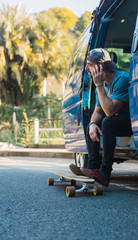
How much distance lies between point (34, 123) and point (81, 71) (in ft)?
33.6

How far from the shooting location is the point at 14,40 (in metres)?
22.4

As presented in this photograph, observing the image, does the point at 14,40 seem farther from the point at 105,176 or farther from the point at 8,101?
the point at 105,176

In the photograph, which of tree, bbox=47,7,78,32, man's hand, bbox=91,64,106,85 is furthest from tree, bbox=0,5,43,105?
man's hand, bbox=91,64,106,85

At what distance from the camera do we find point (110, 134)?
438cm

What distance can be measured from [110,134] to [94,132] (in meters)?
0.36

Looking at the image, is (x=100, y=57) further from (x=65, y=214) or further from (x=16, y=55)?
(x=16, y=55)

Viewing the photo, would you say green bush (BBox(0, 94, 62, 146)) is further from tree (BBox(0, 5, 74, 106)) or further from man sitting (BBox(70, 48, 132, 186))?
man sitting (BBox(70, 48, 132, 186))

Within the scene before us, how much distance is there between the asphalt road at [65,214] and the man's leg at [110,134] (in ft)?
0.97

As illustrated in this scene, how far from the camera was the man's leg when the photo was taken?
14.3 feet

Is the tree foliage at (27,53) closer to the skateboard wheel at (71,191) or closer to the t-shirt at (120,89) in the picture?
the t-shirt at (120,89)

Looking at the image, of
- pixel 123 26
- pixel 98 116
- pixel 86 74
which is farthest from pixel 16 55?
pixel 98 116

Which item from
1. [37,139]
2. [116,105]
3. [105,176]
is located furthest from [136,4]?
[37,139]

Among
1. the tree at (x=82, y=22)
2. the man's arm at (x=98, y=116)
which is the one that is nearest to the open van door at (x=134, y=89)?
the man's arm at (x=98, y=116)

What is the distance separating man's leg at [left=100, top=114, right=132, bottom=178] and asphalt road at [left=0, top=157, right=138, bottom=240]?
0.30 m
